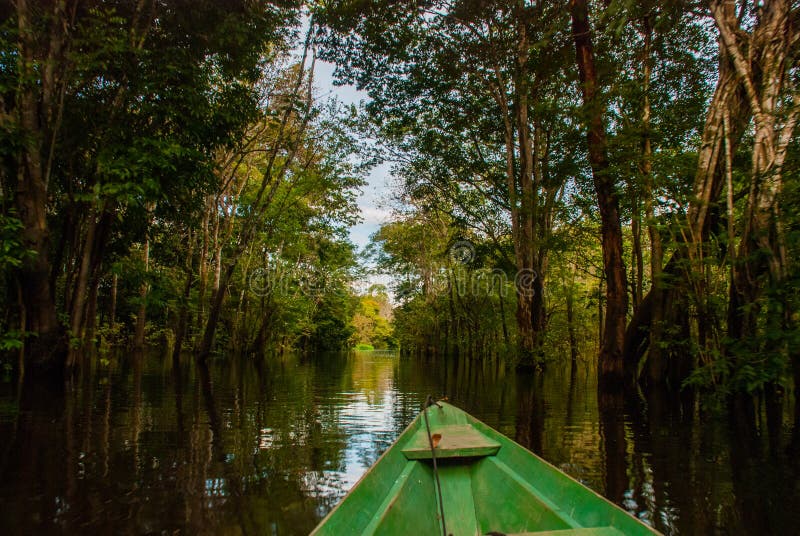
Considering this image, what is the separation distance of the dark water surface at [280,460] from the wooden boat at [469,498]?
0.99m

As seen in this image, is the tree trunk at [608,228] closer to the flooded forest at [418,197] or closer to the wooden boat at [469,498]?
the flooded forest at [418,197]

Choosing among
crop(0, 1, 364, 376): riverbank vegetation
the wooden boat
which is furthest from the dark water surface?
crop(0, 1, 364, 376): riverbank vegetation

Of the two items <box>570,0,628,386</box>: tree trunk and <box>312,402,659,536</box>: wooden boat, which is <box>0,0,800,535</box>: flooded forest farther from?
<box>312,402,659,536</box>: wooden boat

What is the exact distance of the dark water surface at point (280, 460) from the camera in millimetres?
3525

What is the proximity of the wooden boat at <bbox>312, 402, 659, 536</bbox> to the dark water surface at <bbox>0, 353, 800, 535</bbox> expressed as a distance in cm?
99

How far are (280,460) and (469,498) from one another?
9.31ft

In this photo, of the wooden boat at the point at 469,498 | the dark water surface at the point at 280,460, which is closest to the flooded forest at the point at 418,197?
the dark water surface at the point at 280,460

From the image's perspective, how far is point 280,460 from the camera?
200 inches

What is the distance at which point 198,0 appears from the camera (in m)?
10.9

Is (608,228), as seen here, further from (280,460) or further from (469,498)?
(469,498)

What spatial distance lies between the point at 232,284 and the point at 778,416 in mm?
24410

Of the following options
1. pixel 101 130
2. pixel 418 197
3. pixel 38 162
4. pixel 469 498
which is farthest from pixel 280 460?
pixel 418 197

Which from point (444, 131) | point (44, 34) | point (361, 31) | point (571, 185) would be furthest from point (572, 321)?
point (44, 34)

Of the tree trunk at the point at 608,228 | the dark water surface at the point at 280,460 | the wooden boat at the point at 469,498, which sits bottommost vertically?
the dark water surface at the point at 280,460
